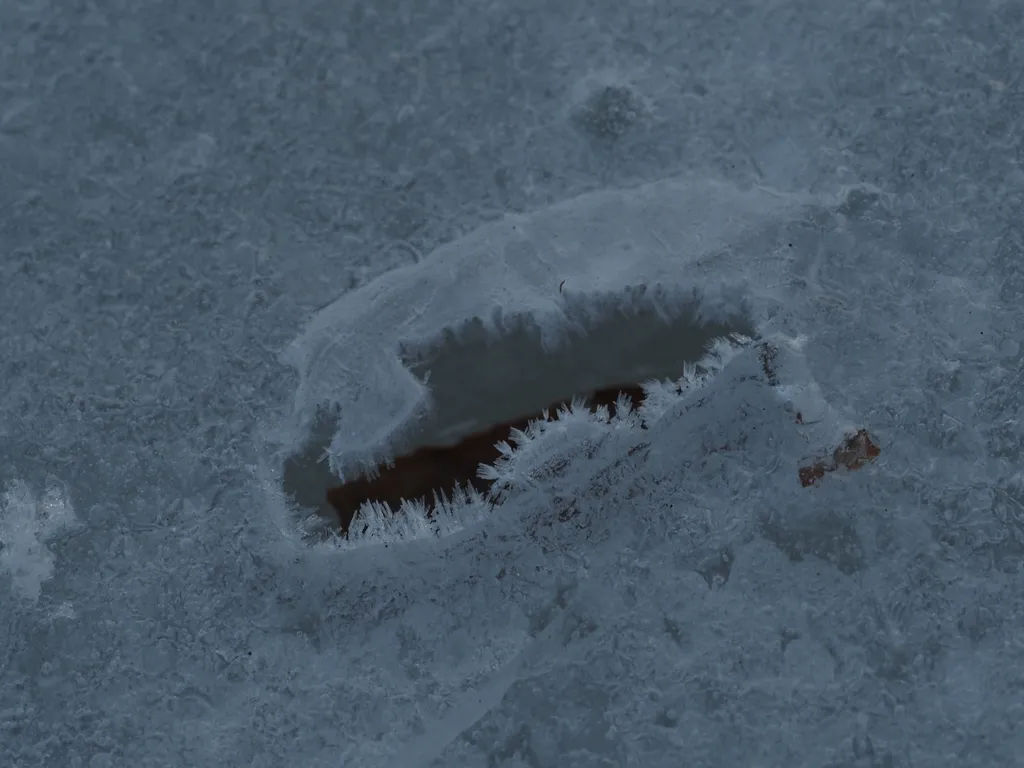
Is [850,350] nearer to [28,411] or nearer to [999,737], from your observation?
[999,737]

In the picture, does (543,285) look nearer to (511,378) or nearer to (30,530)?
(511,378)

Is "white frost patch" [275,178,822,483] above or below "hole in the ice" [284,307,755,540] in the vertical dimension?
above

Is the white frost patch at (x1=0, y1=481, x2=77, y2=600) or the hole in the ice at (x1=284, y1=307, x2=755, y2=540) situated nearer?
the white frost patch at (x1=0, y1=481, x2=77, y2=600)

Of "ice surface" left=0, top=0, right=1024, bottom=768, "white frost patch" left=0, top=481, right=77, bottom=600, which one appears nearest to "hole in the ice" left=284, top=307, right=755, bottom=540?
"ice surface" left=0, top=0, right=1024, bottom=768

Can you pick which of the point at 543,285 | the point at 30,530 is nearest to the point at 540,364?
the point at 543,285

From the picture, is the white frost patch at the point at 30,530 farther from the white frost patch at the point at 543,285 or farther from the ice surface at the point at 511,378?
the white frost patch at the point at 543,285

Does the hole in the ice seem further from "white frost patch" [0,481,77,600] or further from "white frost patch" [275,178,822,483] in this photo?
"white frost patch" [0,481,77,600]
